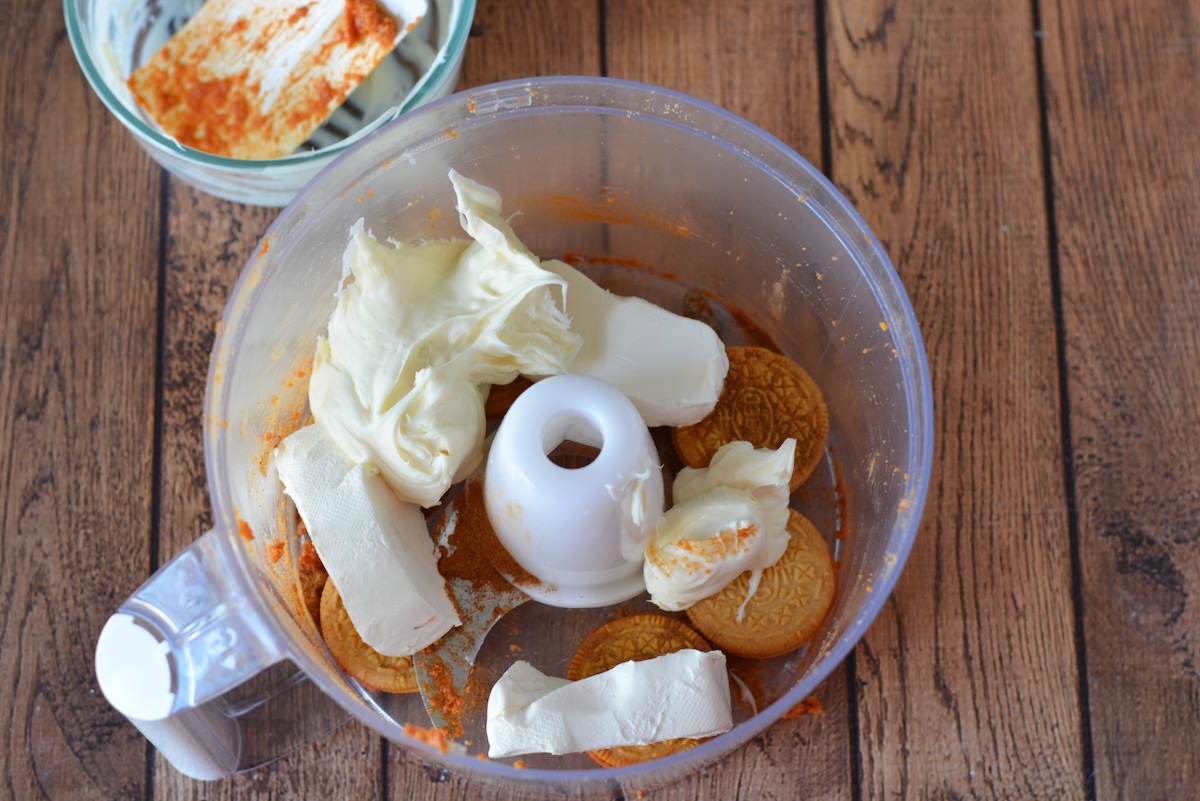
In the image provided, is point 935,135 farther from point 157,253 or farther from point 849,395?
point 157,253

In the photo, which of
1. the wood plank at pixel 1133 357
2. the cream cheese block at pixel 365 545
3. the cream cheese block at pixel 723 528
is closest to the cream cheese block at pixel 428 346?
the cream cheese block at pixel 365 545

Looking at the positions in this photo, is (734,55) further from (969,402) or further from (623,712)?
(623,712)

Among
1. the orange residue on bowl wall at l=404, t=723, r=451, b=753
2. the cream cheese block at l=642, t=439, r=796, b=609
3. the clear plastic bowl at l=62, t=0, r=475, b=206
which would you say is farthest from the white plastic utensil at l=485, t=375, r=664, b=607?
the clear plastic bowl at l=62, t=0, r=475, b=206

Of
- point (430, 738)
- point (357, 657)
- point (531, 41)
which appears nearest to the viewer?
point (430, 738)

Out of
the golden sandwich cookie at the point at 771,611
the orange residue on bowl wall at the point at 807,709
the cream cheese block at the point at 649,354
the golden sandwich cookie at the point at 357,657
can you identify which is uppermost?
the cream cheese block at the point at 649,354

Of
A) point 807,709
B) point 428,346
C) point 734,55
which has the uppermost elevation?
point 734,55

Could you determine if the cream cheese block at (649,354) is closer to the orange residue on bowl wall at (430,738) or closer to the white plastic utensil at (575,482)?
the white plastic utensil at (575,482)

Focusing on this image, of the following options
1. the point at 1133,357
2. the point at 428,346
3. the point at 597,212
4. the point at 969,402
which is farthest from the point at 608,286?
the point at 1133,357

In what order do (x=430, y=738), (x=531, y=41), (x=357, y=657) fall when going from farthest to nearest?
1. (x=531, y=41)
2. (x=357, y=657)
3. (x=430, y=738)
